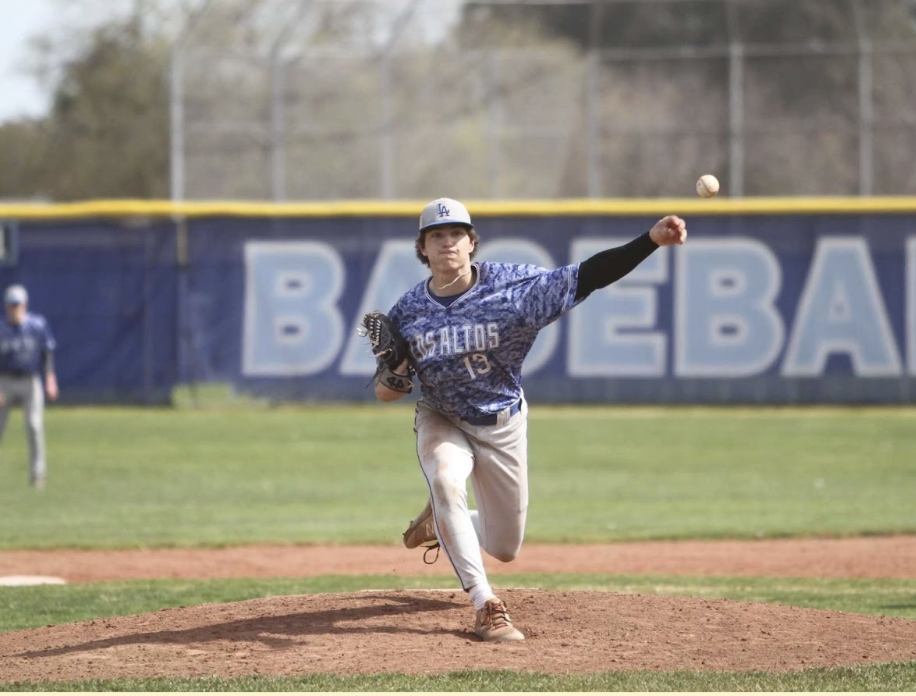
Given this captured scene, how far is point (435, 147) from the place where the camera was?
21.5 m

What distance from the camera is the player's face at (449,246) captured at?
6.03 meters

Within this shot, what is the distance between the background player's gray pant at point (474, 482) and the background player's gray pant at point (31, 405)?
7815mm

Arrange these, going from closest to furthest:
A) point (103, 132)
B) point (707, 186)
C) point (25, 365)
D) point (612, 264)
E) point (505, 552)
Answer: point (707, 186) < point (612, 264) < point (505, 552) < point (25, 365) < point (103, 132)

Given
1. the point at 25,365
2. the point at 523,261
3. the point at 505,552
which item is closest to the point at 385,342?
the point at 505,552

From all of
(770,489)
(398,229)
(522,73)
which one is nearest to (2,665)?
(770,489)

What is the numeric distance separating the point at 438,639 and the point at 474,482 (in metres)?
0.71

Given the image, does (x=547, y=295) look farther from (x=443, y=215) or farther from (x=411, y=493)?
(x=411, y=493)

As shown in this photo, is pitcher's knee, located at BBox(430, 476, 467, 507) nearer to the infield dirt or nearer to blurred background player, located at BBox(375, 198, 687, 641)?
blurred background player, located at BBox(375, 198, 687, 641)

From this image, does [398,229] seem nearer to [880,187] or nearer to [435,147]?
[435,147]

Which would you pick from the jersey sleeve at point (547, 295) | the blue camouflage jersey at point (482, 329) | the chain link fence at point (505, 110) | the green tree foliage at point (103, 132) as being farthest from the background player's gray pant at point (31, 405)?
the green tree foliage at point (103, 132)

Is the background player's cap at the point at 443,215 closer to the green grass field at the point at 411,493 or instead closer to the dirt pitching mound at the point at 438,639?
the dirt pitching mound at the point at 438,639

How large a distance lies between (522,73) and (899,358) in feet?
22.7

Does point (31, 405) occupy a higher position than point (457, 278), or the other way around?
point (457, 278)

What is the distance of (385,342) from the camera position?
19.9 feet
